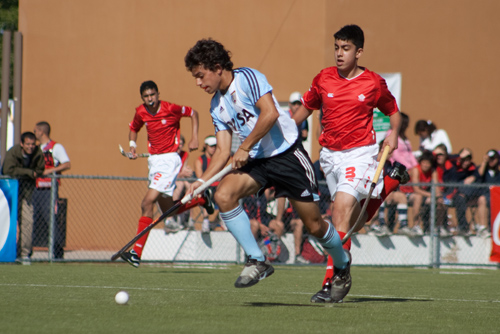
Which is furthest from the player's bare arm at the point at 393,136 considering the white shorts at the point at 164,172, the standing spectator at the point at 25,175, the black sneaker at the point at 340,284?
the standing spectator at the point at 25,175

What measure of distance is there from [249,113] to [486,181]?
926cm

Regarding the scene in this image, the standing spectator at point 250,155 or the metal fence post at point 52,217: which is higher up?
the standing spectator at point 250,155

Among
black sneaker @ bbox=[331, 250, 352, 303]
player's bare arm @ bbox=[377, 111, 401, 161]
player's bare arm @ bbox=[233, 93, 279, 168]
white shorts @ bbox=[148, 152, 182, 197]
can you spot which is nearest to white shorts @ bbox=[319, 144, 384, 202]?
player's bare arm @ bbox=[377, 111, 401, 161]

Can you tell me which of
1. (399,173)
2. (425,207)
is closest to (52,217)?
(425,207)

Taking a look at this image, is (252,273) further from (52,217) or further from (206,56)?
(52,217)

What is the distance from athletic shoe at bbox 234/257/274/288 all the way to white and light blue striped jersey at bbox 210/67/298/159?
832 mm

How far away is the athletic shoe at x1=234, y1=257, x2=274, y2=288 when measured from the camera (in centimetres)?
601

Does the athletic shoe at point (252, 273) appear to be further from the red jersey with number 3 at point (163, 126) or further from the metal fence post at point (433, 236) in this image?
the metal fence post at point (433, 236)

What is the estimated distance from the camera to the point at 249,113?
20.9 ft

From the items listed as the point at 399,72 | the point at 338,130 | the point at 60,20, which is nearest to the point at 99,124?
the point at 60,20

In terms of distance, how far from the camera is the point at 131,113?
17562 millimetres

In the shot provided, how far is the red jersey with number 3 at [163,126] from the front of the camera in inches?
440

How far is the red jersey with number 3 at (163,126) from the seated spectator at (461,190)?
16.8ft

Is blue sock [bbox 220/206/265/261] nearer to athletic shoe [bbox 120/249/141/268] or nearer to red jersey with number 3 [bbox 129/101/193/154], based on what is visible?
athletic shoe [bbox 120/249/141/268]
